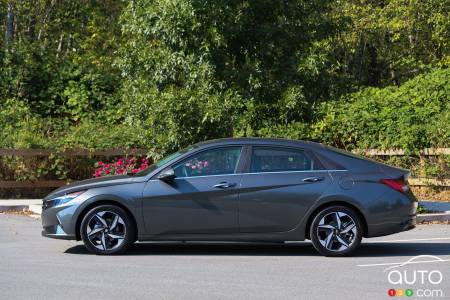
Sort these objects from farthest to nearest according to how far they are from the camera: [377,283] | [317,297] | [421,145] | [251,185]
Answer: [421,145], [251,185], [377,283], [317,297]

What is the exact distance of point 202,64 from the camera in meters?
16.8

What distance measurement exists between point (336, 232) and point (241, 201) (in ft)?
4.11

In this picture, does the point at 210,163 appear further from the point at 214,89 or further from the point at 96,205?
the point at 214,89

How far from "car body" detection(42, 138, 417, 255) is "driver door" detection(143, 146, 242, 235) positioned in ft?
0.04

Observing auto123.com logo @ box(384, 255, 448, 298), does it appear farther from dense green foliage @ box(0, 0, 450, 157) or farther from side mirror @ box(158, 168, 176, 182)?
dense green foliage @ box(0, 0, 450, 157)

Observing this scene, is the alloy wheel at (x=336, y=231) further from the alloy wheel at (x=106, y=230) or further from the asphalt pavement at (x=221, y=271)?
the alloy wheel at (x=106, y=230)

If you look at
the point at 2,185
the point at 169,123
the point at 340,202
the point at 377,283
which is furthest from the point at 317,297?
Answer: the point at 2,185

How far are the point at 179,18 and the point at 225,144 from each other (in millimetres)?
6088

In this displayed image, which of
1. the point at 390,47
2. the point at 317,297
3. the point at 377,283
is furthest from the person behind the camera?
the point at 390,47

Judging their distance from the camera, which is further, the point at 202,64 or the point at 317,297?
the point at 202,64

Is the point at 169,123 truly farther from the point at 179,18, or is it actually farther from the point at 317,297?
the point at 317,297

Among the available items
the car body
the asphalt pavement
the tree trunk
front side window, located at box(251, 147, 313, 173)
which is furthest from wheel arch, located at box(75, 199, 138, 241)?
the tree trunk

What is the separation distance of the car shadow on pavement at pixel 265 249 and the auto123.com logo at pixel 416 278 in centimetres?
68

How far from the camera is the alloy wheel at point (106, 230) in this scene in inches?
425
